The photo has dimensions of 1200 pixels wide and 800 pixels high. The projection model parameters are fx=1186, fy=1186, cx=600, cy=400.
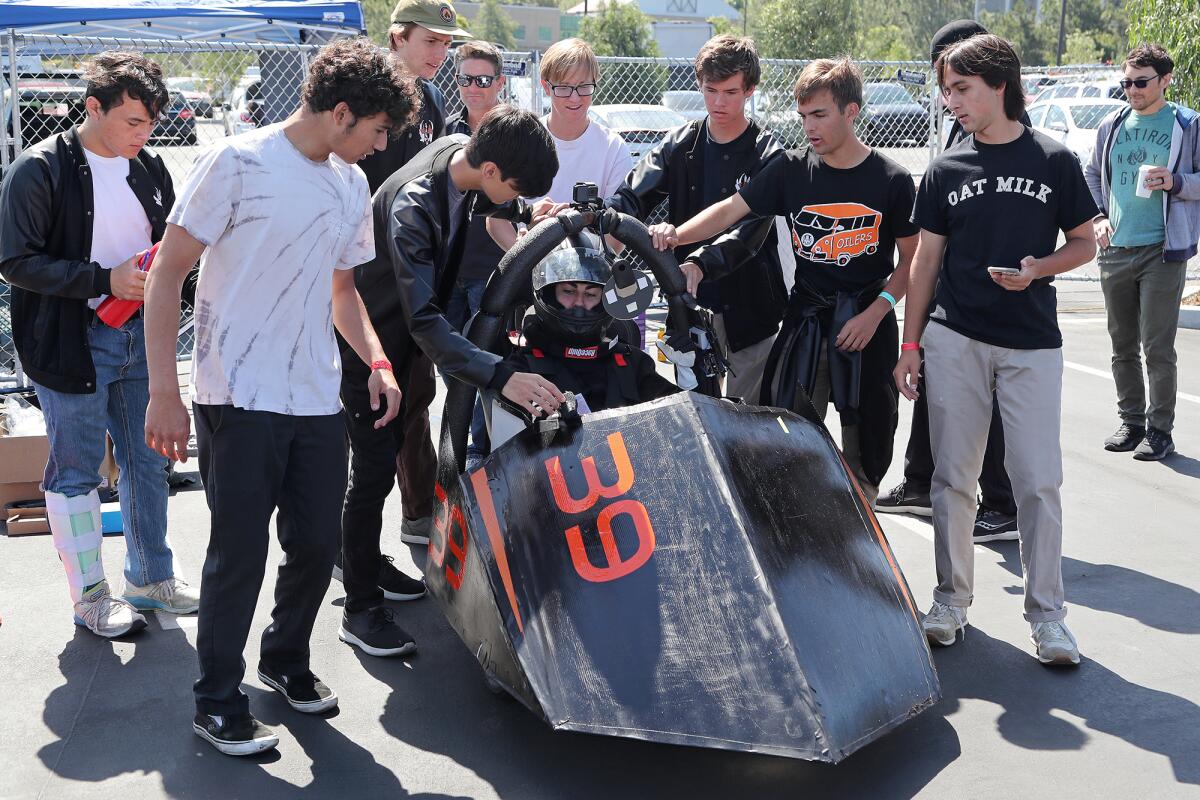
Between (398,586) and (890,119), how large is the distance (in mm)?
13245

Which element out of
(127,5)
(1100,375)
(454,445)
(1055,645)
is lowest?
(1100,375)

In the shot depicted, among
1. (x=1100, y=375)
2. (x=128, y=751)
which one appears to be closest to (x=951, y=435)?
(x=128, y=751)

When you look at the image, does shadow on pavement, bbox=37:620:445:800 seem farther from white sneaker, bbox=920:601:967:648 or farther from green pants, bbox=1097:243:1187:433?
green pants, bbox=1097:243:1187:433

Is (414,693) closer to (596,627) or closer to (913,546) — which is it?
(596,627)

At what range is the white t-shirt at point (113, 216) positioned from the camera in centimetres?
437

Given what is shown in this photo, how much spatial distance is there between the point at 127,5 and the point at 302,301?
6011 millimetres

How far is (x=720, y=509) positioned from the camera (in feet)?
11.2

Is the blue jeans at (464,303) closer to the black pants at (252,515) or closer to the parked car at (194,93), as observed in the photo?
the black pants at (252,515)

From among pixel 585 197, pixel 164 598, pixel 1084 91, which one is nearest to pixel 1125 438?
pixel 585 197

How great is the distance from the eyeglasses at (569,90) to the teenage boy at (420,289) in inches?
58.7

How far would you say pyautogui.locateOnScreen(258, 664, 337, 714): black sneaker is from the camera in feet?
12.8

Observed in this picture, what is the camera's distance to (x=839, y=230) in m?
4.56

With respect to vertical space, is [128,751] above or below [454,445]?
below

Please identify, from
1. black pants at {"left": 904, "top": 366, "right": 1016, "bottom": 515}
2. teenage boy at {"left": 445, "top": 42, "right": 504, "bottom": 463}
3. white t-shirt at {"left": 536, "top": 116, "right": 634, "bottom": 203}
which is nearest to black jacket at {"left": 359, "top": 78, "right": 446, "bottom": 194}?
teenage boy at {"left": 445, "top": 42, "right": 504, "bottom": 463}
